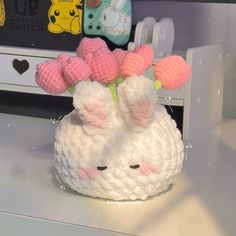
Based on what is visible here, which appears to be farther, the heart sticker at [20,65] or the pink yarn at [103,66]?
the heart sticker at [20,65]

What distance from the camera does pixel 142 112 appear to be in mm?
720

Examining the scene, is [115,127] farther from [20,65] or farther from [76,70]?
[20,65]

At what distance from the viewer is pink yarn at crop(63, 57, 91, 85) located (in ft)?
2.36

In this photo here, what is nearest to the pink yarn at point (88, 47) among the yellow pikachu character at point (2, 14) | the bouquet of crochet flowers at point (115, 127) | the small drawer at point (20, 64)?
the bouquet of crochet flowers at point (115, 127)

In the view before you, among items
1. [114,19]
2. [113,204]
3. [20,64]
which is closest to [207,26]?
[114,19]

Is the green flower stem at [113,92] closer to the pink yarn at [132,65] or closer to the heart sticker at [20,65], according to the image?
the pink yarn at [132,65]

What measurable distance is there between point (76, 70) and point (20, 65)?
1.79 ft

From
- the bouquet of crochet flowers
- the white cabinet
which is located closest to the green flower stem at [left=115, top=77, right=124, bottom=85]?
the bouquet of crochet flowers

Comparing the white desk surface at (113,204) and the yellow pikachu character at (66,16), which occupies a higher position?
the yellow pikachu character at (66,16)

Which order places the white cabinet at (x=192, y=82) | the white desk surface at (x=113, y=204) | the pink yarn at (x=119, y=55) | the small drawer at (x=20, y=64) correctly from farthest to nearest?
the small drawer at (x=20, y=64)
the white cabinet at (x=192, y=82)
the pink yarn at (x=119, y=55)
the white desk surface at (x=113, y=204)

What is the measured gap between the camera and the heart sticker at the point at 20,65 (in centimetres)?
123

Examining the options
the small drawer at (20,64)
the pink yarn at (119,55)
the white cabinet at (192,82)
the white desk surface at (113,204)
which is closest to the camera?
the white desk surface at (113,204)

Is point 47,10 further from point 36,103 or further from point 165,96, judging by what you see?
point 165,96

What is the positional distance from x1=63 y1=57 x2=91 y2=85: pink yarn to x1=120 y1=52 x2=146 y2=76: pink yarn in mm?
48
